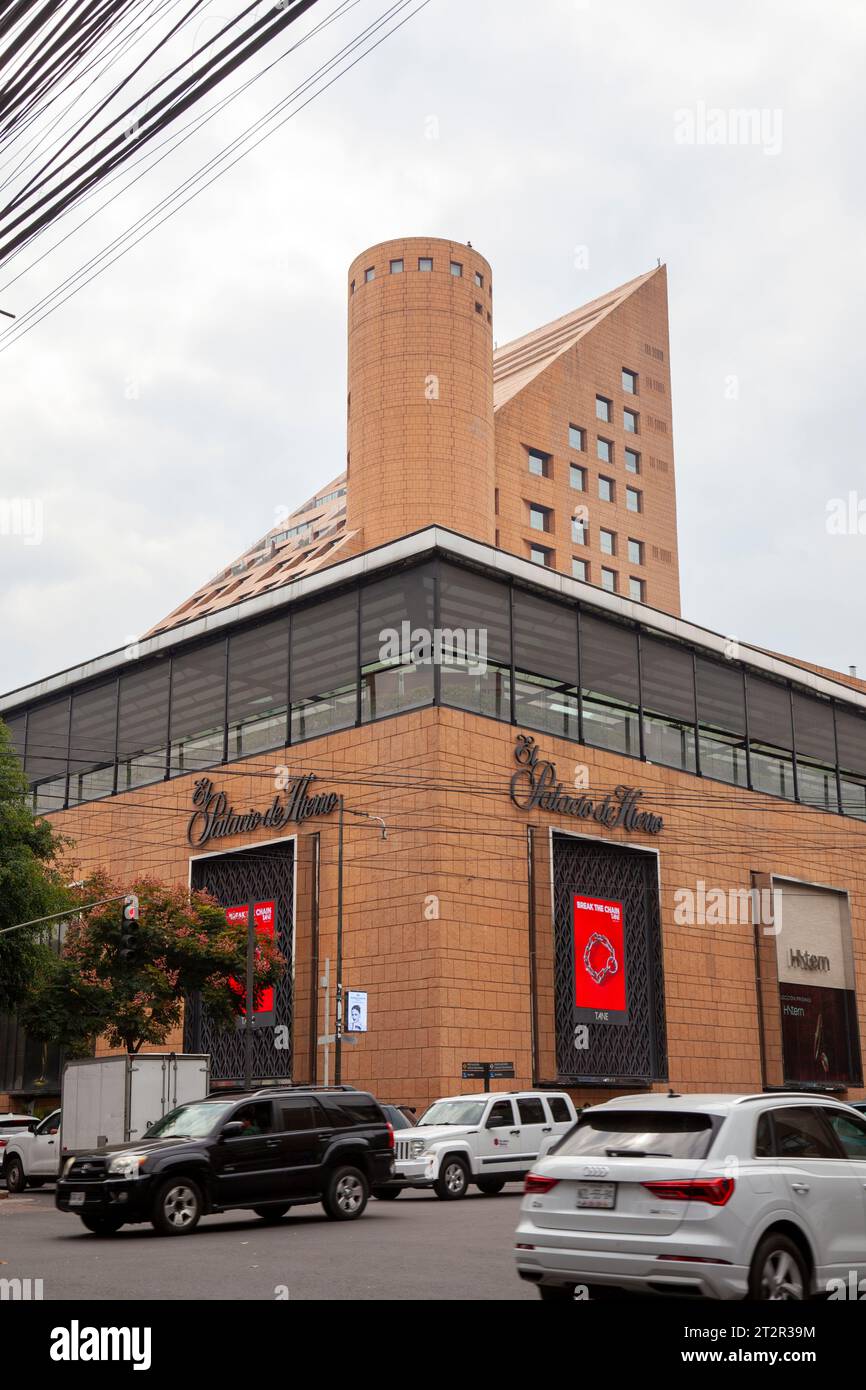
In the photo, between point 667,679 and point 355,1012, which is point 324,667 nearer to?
point 355,1012

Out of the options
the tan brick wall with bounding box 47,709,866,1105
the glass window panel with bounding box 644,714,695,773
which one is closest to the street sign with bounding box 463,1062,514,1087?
the tan brick wall with bounding box 47,709,866,1105

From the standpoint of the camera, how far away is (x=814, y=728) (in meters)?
56.7

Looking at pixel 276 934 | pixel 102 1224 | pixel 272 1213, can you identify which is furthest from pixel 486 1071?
pixel 102 1224

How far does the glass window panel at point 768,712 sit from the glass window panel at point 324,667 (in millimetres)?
16656

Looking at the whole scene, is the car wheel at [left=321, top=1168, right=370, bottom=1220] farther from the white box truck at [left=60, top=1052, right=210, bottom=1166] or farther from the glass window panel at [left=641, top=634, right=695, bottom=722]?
the glass window panel at [left=641, top=634, right=695, bottom=722]

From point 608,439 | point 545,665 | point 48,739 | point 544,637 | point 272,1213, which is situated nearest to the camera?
point 272,1213

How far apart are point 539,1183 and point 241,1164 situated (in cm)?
869

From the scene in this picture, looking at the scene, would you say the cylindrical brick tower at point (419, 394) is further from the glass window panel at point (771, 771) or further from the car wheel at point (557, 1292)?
the car wheel at point (557, 1292)

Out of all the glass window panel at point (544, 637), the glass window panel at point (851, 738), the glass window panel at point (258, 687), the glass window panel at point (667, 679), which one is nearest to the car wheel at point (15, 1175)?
the glass window panel at point (258, 687)

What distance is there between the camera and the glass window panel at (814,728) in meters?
55.9

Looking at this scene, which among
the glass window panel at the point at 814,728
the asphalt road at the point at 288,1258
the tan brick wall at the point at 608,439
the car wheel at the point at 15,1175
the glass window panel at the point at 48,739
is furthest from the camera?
the tan brick wall at the point at 608,439

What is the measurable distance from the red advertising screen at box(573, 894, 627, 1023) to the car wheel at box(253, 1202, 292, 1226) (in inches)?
970
